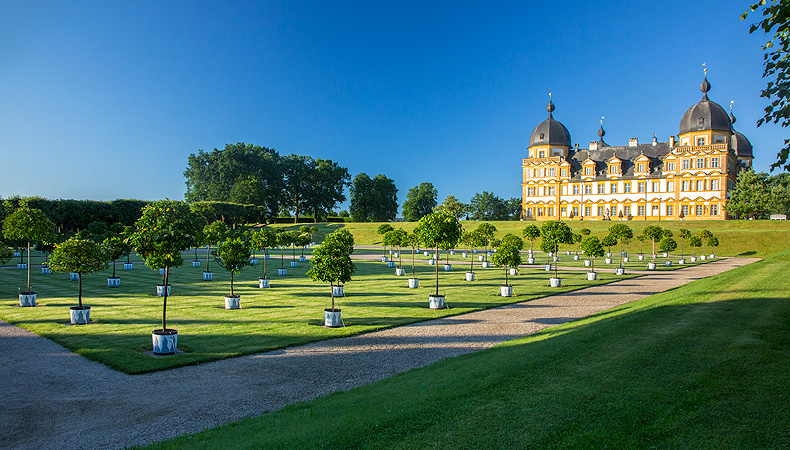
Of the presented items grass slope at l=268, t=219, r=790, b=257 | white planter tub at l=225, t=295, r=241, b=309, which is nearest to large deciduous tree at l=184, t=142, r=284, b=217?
grass slope at l=268, t=219, r=790, b=257

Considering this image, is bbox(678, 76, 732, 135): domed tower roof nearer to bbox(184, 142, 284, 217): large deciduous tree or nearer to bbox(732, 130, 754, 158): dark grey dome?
bbox(732, 130, 754, 158): dark grey dome

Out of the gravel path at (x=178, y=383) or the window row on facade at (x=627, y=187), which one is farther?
the window row on facade at (x=627, y=187)

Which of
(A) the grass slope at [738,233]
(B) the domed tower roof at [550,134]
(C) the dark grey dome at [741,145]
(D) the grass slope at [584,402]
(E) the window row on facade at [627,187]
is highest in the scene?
(B) the domed tower roof at [550,134]

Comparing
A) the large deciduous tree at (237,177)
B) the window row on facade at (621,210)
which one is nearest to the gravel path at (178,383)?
the window row on facade at (621,210)

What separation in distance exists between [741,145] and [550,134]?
37.3m

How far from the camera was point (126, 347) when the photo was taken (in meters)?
12.6

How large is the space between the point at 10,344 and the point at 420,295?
632 inches

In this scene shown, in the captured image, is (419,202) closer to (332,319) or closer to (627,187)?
(627,187)

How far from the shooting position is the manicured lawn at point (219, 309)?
12.9 metres

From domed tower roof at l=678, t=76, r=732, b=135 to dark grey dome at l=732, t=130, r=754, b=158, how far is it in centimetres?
1600

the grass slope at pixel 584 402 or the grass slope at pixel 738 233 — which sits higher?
the grass slope at pixel 738 233

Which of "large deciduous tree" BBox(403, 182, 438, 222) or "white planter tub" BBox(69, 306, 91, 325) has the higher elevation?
"large deciduous tree" BBox(403, 182, 438, 222)

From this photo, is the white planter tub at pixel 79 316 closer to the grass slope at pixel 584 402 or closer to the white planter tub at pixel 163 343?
the white planter tub at pixel 163 343

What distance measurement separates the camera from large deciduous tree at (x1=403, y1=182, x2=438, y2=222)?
117 m
